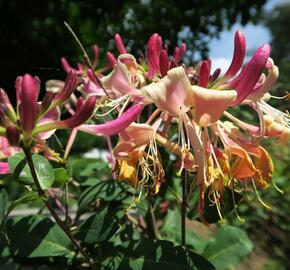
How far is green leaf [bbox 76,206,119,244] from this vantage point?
0.65 metres

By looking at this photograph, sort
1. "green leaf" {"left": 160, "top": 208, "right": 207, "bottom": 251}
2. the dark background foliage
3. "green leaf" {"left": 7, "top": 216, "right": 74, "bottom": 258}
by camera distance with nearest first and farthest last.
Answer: "green leaf" {"left": 7, "top": 216, "right": 74, "bottom": 258}, "green leaf" {"left": 160, "top": 208, "right": 207, "bottom": 251}, the dark background foliage

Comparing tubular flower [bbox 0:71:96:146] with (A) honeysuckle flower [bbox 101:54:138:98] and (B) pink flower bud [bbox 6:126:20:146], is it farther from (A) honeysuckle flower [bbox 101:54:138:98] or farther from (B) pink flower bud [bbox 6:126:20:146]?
(A) honeysuckle flower [bbox 101:54:138:98]

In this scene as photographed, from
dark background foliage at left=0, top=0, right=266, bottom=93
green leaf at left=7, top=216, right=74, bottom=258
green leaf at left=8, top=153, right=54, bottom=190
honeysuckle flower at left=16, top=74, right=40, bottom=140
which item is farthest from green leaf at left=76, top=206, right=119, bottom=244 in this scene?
dark background foliage at left=0, top=0, right=266, bottom=93

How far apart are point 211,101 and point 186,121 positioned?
7 cm

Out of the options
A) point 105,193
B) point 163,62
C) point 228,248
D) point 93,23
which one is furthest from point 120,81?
point 93,23

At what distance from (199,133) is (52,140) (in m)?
Answer: 0.27

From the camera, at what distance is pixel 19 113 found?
486 mm

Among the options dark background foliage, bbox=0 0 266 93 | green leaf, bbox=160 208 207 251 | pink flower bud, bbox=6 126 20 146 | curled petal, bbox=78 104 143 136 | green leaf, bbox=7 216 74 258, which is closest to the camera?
pink flower bud, bbox=6 126 20 146

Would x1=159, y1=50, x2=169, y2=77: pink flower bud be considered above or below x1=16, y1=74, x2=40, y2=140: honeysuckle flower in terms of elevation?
above

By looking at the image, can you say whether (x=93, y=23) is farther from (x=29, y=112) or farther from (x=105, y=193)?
(x=29, y=112)

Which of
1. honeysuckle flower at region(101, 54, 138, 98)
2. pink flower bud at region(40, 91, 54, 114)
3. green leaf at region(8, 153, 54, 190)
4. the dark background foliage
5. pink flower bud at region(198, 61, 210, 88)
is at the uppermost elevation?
pink flower bud at region(198, 61, 210, 88)

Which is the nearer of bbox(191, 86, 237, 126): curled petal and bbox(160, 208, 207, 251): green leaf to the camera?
bbox(191, 86, 237, 126): curled petal

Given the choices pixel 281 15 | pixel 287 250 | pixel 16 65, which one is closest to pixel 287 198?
pixel 287 250

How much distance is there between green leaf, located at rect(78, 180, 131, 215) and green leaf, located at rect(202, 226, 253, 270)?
0.77ft
